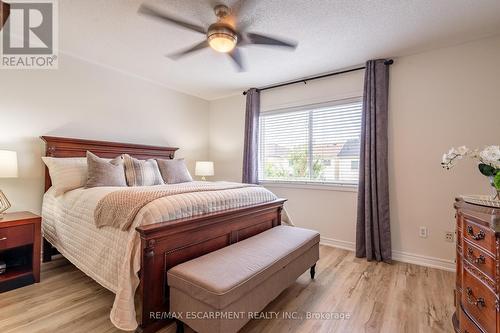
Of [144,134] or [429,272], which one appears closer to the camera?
[429,272]

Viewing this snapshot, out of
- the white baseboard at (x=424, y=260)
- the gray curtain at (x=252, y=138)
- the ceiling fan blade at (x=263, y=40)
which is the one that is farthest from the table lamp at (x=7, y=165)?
the white baseboard at (x=424, y=260)

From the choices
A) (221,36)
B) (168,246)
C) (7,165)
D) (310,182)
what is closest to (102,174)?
(7,165)

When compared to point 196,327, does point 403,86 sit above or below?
above

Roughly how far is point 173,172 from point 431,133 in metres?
3.26

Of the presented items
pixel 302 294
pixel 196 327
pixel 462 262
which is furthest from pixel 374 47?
pixel 196 327

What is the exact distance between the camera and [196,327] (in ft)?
4.74

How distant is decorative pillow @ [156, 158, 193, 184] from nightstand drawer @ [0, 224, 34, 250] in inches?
57.0

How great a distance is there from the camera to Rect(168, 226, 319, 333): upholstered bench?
136cm

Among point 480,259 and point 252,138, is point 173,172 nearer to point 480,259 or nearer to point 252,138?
point 252,138

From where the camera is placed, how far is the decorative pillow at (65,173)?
2.53 m

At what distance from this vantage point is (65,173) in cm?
A: 258

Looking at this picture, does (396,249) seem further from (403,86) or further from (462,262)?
(403,86)

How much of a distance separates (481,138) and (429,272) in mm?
1532

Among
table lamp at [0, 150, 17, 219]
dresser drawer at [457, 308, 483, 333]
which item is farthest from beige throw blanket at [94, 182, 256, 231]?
dresser drawer at [457, 308, 483, 333]
